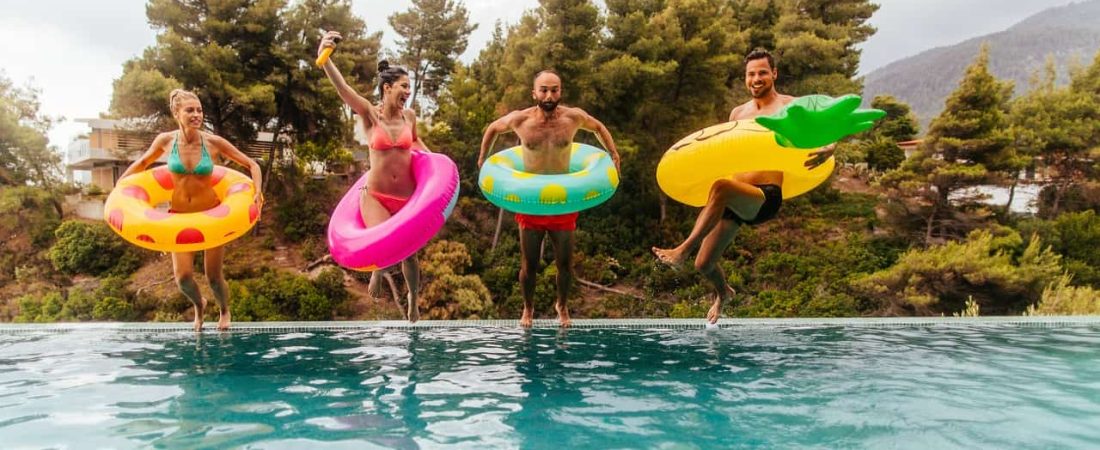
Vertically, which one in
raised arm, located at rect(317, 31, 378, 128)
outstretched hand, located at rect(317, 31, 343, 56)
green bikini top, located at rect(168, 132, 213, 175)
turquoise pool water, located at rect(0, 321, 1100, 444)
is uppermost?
outstretched hand, located at rect(317, 31, 343, 56)

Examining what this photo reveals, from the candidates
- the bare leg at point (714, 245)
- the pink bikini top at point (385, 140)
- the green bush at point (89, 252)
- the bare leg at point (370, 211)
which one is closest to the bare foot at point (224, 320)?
the bare leg at point (370, 211)

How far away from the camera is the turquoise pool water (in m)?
2.72

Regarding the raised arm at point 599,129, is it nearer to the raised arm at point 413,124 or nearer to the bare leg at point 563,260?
the bare leg at point 563,260

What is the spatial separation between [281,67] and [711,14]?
11.8 m

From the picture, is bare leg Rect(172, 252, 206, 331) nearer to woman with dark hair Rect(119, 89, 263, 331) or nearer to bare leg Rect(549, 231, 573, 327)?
woman with dark hair Rect(119, 89, 263, 331)

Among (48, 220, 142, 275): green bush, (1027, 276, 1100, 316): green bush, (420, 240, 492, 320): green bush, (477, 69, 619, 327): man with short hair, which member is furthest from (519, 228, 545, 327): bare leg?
(48, 220, 142, 275): green bush

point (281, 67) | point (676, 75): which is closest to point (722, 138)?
point (676, 75)

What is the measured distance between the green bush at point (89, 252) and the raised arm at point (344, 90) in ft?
45.7

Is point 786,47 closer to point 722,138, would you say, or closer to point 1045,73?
point 1045,73

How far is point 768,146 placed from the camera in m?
4.91

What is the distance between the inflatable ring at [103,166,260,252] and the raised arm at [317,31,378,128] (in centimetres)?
124

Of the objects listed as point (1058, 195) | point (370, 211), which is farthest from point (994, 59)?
point (370, 211)

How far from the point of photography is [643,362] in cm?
459

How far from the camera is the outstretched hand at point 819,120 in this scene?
436cm
